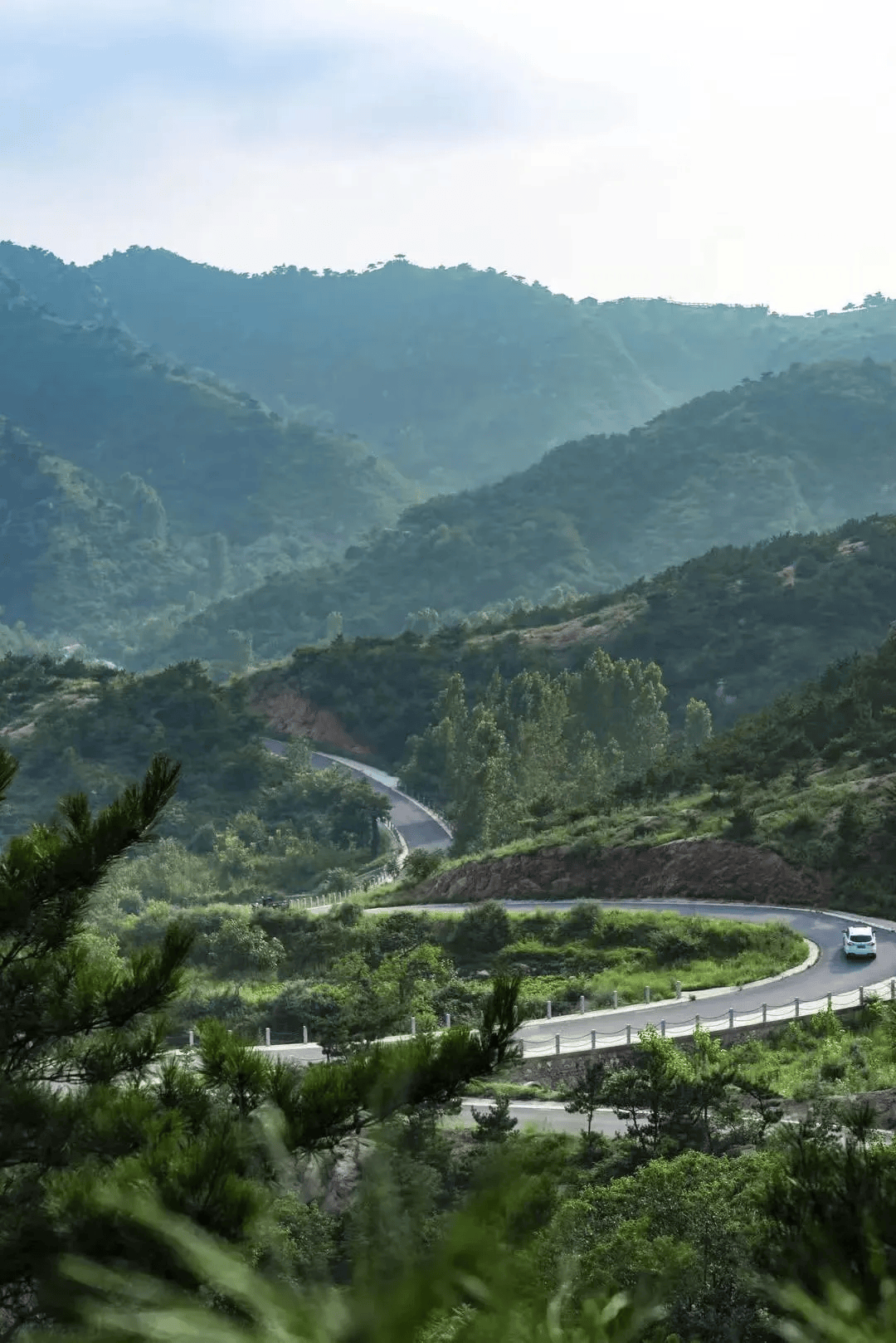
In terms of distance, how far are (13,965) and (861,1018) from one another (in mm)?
17427

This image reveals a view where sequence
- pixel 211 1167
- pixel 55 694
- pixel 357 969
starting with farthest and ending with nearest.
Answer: pixel 55 694 → pixel 357 969 → pixel 211 1167

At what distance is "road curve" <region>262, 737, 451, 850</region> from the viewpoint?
66938 mm

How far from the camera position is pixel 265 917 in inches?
1531

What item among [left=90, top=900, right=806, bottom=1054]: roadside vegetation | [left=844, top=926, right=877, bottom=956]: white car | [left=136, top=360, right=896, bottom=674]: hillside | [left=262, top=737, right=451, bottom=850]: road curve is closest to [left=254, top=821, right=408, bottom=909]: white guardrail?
[left=262, top=737, right=451, bottom=850]: road curve

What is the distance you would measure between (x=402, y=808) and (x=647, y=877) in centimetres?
3816

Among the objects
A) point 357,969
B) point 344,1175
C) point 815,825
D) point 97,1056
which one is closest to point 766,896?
point 815,825

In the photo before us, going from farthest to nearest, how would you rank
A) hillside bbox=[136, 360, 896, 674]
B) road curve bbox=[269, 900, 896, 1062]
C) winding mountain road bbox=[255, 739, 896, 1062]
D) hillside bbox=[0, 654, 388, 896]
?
hillside bbox=[136, 360, 896, 674]
hillside bbox=[0, 654, 388, 896]
road curve bbox=[269, 900, 896, 1062]
winding mountain road bbox=[255, 739, 896, 1062]

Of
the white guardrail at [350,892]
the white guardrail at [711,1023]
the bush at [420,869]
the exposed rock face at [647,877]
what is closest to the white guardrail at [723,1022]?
the white guardrail at [711,1023]

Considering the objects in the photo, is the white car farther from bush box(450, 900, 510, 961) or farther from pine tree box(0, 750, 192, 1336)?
pine tree box(0, 750, 192, 1336)

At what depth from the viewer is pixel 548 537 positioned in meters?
185

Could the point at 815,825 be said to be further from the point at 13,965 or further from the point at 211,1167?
the point at 211,1167

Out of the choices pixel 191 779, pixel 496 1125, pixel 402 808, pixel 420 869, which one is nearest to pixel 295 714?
pixel 191 779

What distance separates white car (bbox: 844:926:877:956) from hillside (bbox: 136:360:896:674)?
128908 millimetres

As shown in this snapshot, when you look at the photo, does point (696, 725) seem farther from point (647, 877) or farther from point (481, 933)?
point (481, 933)
